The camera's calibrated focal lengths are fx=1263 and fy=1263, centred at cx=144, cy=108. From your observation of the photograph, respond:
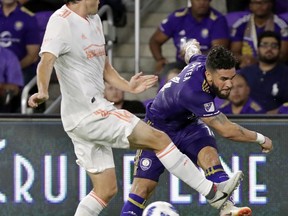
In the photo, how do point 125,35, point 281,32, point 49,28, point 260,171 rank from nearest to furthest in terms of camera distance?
point 49,28
point 260,171
point 281,32
point 125,35

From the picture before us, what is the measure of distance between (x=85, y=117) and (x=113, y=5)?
4.82 meters

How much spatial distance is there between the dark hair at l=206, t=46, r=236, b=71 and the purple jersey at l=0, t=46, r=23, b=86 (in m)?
3.96

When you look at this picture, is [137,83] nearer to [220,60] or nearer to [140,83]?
[140,83]

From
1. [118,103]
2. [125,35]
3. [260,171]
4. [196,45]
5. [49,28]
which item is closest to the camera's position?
[49,28]

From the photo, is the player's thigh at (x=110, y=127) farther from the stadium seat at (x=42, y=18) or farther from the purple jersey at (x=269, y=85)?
Result: the stadium seat at (x=42, y=18)

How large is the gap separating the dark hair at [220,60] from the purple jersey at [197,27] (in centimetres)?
375

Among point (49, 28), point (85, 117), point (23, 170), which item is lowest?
point (23, 170)

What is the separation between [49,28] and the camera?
9.84 metres

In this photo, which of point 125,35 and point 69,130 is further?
point 125,35

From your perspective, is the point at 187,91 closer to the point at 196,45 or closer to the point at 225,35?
the point at 196,45

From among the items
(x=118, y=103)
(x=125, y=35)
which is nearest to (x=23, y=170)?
(x=118, y=103)

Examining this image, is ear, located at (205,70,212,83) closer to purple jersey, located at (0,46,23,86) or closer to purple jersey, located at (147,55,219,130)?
purple jersey, located at (147,55,219,130)

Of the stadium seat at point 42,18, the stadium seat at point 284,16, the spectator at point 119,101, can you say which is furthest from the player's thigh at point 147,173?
the stadium seat at point 42,18

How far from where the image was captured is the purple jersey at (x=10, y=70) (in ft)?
44.2
